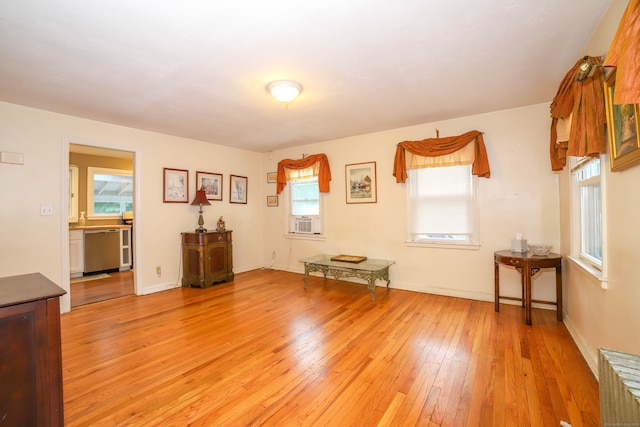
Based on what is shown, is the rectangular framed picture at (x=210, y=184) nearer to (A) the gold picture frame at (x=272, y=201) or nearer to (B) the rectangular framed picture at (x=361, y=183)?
(A) the gold picture frame at (x=272, y=201)

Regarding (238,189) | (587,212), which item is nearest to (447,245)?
(587,212)

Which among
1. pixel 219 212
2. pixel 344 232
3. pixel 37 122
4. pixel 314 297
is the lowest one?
pixel 314 297

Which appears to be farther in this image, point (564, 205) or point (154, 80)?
point (564, 205)

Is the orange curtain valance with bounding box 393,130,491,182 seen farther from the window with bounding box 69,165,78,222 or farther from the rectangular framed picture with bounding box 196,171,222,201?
the window with bounding box 69,165,78,222

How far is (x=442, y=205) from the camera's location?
381cm

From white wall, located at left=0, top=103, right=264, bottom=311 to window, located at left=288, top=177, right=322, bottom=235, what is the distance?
32.3 inches

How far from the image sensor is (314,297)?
3.76 meters

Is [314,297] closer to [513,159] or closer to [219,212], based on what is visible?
[219,212]

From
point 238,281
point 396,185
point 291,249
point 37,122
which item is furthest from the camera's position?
point 291,249

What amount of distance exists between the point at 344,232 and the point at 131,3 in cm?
371

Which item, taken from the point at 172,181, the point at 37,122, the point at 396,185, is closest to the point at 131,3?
the point at 37,122

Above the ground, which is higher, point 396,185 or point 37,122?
point 37,122

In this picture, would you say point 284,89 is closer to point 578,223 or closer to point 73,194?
point 578,223

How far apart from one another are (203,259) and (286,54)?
3247mm
